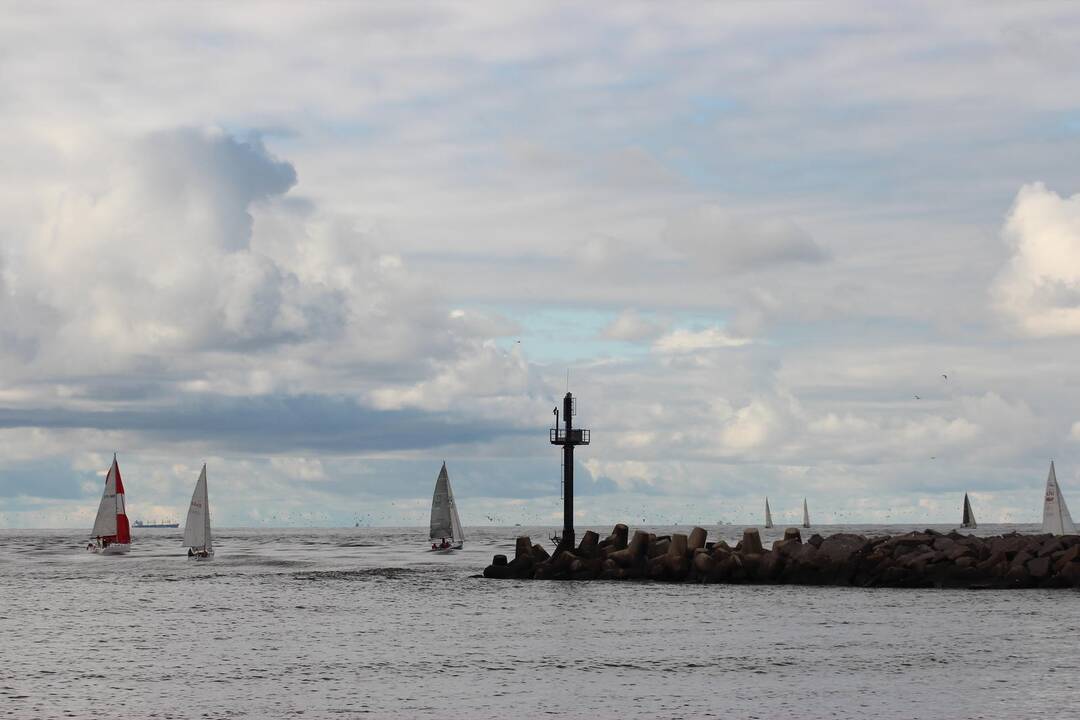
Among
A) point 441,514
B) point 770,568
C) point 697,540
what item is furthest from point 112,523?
point 770,568

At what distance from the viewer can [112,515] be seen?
112m

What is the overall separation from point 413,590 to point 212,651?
86.9 feet

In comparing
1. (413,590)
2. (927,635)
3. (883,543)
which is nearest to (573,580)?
(413,590)

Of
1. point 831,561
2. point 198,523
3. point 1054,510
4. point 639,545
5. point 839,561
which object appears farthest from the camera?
point 198,523

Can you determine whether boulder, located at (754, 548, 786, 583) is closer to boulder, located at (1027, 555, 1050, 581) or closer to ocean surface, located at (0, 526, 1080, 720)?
ocean surface, located at (0, 526, 1080, 720)

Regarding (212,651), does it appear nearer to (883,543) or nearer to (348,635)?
(348,635)

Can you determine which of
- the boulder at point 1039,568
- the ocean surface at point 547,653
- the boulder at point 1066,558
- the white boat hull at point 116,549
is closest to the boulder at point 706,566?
the ocean surface at point 547,653

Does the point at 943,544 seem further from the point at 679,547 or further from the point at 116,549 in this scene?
the point at 116,549

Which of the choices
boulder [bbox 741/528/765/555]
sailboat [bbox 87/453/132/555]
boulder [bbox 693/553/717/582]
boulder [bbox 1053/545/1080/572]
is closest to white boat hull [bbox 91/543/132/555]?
sailboat [bbox 87/453/132/555]

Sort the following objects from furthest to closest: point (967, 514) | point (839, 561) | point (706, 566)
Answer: point (967, 514) < point (706, 566) < point (839, 561)

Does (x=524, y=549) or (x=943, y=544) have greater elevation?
(x=943, y=544)

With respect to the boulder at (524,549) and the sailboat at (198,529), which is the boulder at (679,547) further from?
the sailboat at (198,529)

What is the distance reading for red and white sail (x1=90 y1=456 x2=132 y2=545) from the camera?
354ft

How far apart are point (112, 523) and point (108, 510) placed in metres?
2.35
